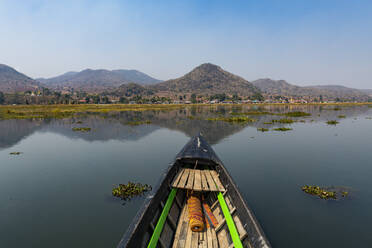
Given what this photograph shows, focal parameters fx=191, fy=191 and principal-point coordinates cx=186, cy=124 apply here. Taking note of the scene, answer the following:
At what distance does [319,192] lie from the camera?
14250mm

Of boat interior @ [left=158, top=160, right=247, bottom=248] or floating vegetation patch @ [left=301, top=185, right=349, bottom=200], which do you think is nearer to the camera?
boat interior @ [left=158, top=160, right=247, bottom=248]

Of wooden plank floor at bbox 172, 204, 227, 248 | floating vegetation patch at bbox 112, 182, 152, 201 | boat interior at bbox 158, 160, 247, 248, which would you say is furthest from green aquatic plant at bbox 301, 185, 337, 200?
floating vegetation patch at bbox 112, 182, 152, 201

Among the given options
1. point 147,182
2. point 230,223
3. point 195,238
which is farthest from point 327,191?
point 147,182

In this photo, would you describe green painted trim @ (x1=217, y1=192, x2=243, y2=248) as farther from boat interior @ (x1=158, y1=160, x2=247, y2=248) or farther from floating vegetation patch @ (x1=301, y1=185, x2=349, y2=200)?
floating vegetation patch @ (x1=301, y1=185, x2=349, y2=200)

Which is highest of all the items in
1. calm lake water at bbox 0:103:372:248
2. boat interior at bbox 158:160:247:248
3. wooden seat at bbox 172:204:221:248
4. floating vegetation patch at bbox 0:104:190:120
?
floating vegetation patch at bbox 0:104:190:120

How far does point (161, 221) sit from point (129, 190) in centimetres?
684

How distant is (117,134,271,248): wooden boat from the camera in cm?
691

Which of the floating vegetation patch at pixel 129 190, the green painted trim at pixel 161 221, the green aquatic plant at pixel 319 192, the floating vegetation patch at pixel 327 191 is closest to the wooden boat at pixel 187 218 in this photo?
the green painted trim at pixel 161 221

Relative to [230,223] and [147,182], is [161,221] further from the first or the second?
[147,182]

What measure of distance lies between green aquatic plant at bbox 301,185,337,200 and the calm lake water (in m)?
0.68

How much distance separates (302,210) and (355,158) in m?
17.0

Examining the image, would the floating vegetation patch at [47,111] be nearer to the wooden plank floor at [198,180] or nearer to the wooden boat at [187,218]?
the wooden plank floor at [198,180]

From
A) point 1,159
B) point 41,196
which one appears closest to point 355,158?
point 41,196

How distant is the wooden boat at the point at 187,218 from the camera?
6.91 m
